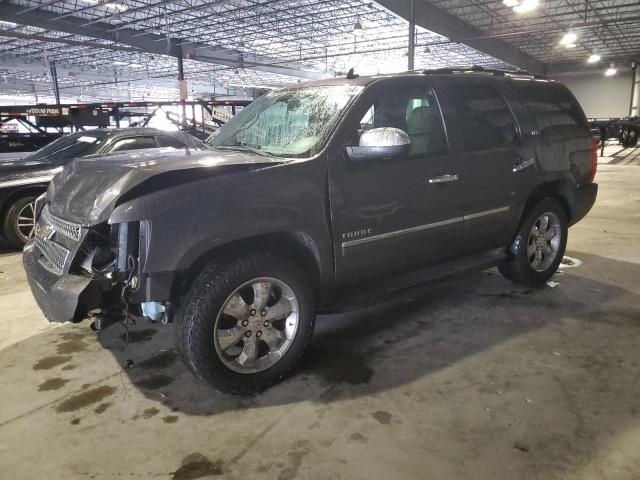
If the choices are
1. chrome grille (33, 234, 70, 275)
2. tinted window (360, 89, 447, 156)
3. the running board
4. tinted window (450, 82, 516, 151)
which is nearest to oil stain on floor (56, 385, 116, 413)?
chrome grille (33, 234, 70, 275)

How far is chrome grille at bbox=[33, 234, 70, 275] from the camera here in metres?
2.66

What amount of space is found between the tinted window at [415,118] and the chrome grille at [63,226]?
181 centimetres

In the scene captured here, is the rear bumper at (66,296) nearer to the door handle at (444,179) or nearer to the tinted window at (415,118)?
the tinted window at (415,118)

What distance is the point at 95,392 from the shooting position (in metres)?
2.76

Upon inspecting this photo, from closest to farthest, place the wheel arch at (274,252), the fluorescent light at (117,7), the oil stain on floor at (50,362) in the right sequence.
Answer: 1. the wheel arch at (274,252)
2. the oil stain on floor at (50,362)
3. the fluorescent light at (117,7)

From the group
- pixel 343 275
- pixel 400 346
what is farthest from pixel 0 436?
pixel 400 346

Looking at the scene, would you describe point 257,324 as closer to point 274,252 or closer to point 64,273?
point 274,252

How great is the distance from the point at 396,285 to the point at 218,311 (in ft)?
4.02

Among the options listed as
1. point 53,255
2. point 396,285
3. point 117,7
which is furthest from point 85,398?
point 117,7

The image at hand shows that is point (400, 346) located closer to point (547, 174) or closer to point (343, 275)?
point (343, 275)

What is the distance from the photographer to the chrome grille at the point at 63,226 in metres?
2.60

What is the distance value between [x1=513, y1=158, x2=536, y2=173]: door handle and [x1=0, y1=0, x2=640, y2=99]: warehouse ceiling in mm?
12470

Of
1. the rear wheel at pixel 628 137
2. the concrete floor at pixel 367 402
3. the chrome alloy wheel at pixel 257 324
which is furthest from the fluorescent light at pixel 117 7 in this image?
the rear wheel at pixel 628 137

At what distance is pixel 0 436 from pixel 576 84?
138 ft
